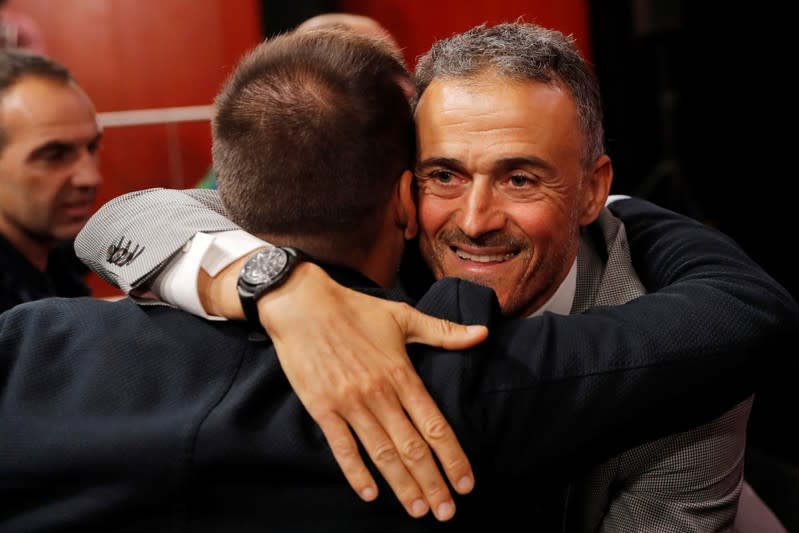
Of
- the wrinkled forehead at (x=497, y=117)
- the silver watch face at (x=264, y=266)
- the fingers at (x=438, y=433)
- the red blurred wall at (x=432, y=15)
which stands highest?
the wrinkled forehead at (x=497, y=117)

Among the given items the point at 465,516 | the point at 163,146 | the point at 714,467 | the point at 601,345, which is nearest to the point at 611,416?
the point at 601,345

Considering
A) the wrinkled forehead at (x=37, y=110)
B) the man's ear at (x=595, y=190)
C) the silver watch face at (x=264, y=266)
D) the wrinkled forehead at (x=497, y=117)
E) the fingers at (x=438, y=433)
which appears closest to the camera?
the fingers at (x=438, y=433)

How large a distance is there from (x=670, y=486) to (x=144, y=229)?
91 cm

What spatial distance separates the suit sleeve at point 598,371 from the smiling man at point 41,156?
1.57 metres

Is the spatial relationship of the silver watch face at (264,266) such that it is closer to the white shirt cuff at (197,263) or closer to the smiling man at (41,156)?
the white shirt cuff at (197,263)

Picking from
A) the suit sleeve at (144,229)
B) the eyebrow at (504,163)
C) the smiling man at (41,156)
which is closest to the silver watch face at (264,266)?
the suit sleeve at (144,229)

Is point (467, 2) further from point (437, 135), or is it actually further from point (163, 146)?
point (437, 135)

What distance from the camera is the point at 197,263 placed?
1.23 meters

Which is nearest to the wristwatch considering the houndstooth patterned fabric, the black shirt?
the houndstooth patterned fabric

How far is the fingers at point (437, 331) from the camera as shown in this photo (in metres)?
1.04

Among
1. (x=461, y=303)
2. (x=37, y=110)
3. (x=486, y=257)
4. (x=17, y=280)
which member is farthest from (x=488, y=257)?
(x=37, y=110)

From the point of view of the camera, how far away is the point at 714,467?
4.32ft

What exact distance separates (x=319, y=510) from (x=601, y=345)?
16.0 inches

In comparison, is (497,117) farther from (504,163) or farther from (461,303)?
(461,303)
